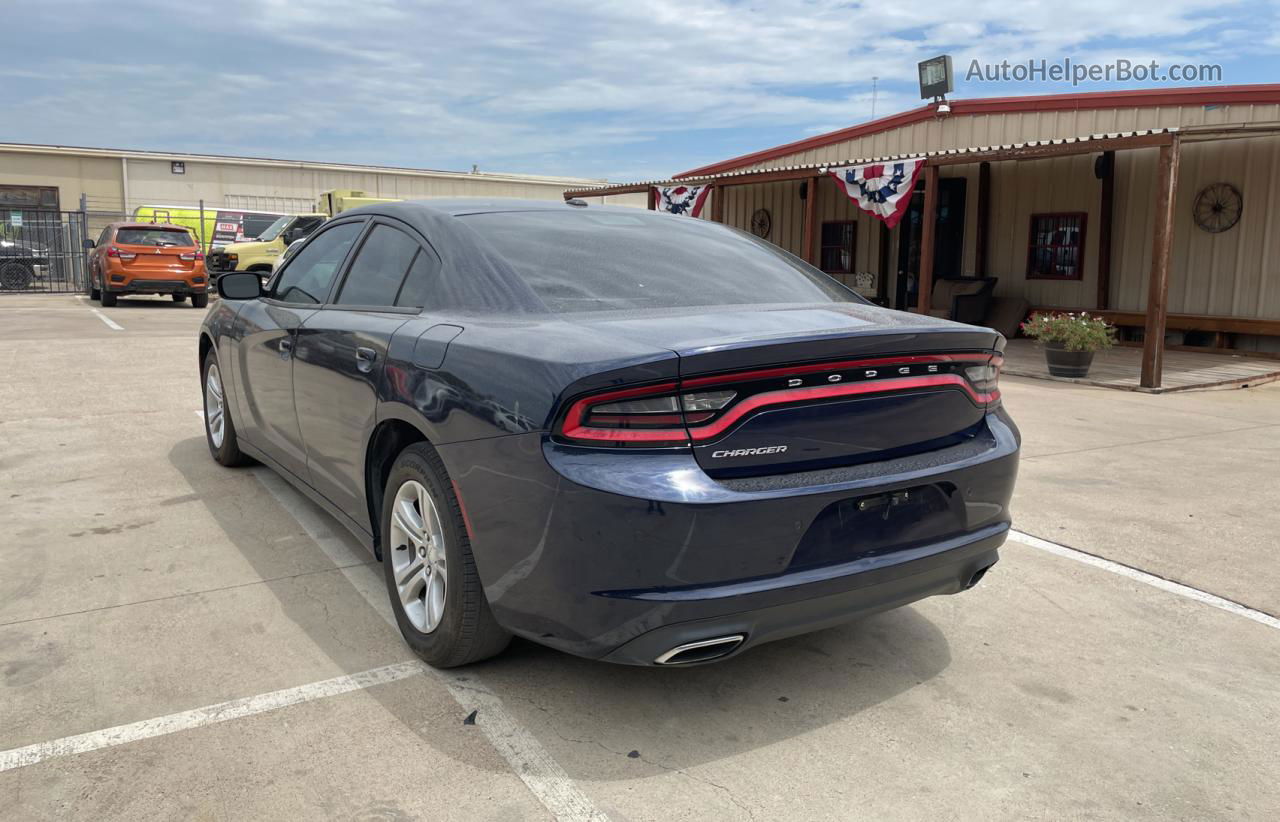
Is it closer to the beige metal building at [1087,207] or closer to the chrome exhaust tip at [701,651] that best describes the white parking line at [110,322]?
the beige metal building at [1087,207]

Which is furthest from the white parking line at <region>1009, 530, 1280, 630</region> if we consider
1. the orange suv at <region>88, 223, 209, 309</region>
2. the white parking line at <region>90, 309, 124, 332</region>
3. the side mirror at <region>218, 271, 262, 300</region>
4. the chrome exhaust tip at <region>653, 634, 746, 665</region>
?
the orange suv at <region>88, 223, 209, 309</region>

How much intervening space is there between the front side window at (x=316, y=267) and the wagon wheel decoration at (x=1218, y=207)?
1330 centimetres

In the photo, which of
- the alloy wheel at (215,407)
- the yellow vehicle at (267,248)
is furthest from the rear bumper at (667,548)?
the yellow vehicle at (267,248)

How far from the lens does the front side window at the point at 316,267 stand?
4.22m

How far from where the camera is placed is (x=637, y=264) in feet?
11.4

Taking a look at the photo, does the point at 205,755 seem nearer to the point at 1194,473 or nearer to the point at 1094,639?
the point at 1094,639

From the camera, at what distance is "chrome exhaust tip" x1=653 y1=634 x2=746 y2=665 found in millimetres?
2461

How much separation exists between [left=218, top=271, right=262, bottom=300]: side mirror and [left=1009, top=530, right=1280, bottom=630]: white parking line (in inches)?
154

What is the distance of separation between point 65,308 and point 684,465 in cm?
2025

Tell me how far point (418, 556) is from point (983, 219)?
15984 millimetres

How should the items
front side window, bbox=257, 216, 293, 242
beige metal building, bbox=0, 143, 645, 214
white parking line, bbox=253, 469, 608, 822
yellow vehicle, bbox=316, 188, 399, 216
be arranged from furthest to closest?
beige metal building, bbox=0, 143, 645, 214
yellow vehicle, bbox=316, 188, 399, 216
front side window, bbox=257, 216, 293, 242
white parking line, bbox=253, 469, 608, 822

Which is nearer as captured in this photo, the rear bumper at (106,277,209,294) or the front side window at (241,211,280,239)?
the rear bumper at (106,277,209,294)

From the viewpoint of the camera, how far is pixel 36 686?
2992 mm

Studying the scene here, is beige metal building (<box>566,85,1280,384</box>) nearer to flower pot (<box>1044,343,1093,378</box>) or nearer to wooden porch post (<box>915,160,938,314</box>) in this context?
wooden porch post (<box>915,160,938,314</box>)
